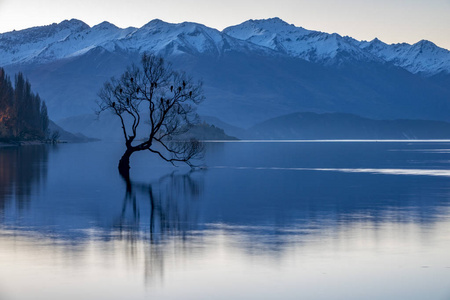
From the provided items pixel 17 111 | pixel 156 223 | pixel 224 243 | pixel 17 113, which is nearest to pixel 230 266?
pixel 224 243

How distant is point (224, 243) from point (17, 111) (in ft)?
538

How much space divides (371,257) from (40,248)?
983cm

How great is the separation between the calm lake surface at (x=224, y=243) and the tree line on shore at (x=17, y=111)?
5188 inches

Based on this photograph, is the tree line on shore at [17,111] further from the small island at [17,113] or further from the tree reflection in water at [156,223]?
the tree reflection in water at [156,223]

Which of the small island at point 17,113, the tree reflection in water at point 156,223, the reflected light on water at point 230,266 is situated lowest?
the reflected light on water at point 230,266

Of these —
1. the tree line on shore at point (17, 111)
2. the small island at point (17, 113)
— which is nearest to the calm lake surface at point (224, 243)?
the tree line on shore at point (17, 111)

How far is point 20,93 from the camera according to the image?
607ft

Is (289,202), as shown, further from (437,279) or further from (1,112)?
(1,112)

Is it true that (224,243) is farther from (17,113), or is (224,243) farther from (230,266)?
(17,113)

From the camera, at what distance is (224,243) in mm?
24484

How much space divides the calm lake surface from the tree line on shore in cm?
13178

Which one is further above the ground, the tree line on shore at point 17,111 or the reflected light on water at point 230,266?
the tree line on shore at point 17,111

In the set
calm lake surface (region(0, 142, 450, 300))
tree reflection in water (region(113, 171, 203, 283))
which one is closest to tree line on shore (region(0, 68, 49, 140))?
tree reflection in water (region(113, 171, 203, 283))

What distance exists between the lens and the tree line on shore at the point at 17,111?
172875 mm
